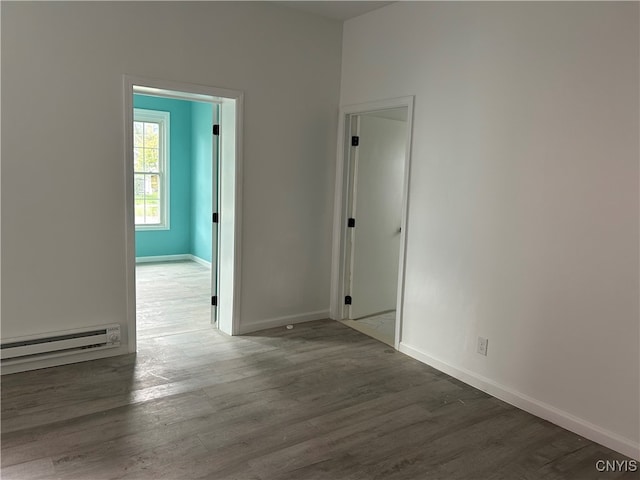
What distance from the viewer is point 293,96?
4.25m

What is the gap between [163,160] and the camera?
7277 mm

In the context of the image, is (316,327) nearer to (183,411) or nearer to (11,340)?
(183,411)

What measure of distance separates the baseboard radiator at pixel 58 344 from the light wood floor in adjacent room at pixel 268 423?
0.12 metres

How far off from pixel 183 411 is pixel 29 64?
2412 mm

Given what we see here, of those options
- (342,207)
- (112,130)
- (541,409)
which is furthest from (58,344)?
(541,409)

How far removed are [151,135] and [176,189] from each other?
87 cm

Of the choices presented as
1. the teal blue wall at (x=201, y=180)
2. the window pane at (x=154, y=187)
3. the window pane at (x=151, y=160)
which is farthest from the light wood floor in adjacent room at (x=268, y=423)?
the window pane at (x=151, y=160)

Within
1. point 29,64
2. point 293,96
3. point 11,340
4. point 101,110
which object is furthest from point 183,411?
point 293,96

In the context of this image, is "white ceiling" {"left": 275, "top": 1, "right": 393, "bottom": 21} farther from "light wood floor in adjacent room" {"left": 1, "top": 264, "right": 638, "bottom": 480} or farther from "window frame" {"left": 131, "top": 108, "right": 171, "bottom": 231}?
"window frame" {"left": 131, "top": 108, "right": 171, "bottom": 231}

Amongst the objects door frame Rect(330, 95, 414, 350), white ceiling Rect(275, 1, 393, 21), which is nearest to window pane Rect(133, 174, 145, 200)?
door frame Rect(330, 95, 414, 350)

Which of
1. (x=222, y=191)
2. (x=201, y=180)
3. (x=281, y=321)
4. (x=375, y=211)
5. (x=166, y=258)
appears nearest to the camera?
(x=222, y=191)

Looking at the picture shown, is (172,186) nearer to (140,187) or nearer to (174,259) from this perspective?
(140,187)

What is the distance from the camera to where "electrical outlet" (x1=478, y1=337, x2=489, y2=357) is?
3287 millimetres

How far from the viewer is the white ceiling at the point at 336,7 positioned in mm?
3945
